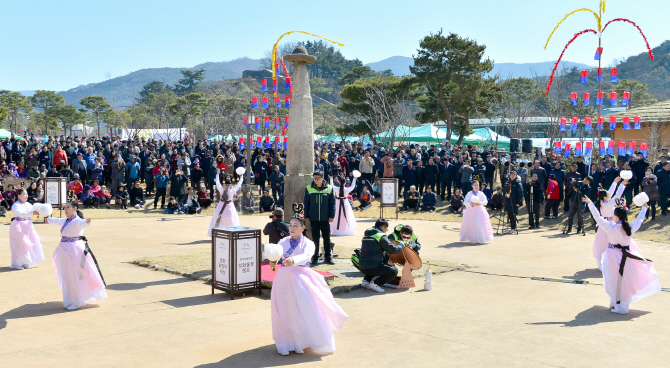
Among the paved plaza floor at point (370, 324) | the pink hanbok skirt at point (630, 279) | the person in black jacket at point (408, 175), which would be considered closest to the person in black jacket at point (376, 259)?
the paved plaza floor at point (370, 324)

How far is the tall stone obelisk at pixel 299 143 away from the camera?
12.4 meters

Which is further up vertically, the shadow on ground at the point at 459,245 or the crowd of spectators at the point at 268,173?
the crowd of spectators at the point at 268,173

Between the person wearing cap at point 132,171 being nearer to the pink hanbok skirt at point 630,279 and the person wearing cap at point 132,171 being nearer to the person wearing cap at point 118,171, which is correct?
the person wearing cap at point 118,171

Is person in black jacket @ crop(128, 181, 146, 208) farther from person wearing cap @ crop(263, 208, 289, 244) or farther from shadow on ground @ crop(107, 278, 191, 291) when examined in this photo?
person wearing cap @ crop(263, 208, 289, 244)

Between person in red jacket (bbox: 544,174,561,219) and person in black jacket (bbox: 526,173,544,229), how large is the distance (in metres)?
0.32

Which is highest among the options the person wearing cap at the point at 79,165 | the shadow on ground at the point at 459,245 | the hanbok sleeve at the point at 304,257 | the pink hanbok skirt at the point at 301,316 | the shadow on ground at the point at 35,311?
the person wearing cap at the point at 79,165

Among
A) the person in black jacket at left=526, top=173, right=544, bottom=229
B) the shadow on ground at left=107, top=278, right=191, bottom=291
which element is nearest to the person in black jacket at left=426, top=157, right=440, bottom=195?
the person in black jacket at left=526, top=173, right=544, bottom=229

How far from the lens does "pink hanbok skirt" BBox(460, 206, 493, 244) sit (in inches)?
595

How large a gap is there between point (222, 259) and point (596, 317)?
17.8 feet

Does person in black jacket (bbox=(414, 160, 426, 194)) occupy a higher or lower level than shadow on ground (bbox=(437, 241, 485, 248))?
higher

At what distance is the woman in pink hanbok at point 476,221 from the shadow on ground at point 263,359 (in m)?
9.39

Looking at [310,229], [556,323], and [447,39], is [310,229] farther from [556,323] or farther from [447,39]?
[447,39]

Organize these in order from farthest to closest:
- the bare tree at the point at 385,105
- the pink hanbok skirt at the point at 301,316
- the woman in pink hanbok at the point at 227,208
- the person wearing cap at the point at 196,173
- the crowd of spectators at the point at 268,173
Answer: the bare tree at the point at 385,105
the person wearing cap at the point at 196,173
the crowd of spectators at the point at 268,173
the woman in pink hanbok at the point at 227,208
the pink hanbok skirt at the point at 301,316

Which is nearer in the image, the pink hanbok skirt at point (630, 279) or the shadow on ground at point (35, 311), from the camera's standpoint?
the shadow on ground at point (35, 311)
